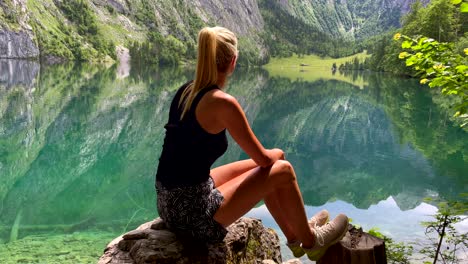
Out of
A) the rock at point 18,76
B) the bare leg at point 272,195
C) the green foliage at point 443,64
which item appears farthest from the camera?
the rock at point 18,76

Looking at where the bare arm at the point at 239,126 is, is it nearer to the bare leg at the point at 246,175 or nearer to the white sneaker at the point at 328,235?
the bare leg at the point at 246,175

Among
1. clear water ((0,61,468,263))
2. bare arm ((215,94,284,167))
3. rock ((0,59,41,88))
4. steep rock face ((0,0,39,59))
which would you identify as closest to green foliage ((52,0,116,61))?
steep rock face ((0,0,39,59))

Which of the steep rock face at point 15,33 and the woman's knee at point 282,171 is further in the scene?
the steep rock face at point 15,33

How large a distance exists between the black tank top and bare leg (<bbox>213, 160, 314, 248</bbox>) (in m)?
0.39

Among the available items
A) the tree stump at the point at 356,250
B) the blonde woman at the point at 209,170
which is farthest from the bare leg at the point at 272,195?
the tree stump at the point at 356,250

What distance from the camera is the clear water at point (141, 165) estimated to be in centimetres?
1335

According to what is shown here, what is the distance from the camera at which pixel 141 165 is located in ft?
71.0

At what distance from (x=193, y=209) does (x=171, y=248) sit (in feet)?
1.63

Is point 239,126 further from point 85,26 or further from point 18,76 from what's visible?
point 85,26

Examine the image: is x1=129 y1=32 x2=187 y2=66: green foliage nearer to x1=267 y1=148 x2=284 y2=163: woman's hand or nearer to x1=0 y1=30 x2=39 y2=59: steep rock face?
x1=0 y1=30 x2=39 y2=59: steep rock face

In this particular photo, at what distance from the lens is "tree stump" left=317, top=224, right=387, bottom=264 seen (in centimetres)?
433

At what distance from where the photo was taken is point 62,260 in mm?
10562

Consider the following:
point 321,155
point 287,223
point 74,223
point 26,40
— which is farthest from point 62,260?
point 26,40

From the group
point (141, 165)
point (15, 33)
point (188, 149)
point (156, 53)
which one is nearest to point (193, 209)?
point (188, 149)
